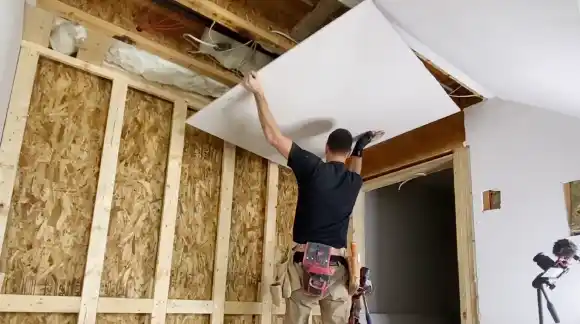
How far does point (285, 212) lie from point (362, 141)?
875mm

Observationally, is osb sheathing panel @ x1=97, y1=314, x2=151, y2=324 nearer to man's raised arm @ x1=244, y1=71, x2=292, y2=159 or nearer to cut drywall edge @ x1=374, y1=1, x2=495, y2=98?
man's raised arm @ x1=244, y1=71, x2=292, y2=159

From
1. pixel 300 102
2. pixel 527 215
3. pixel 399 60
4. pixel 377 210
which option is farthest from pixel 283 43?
pixel 377 210

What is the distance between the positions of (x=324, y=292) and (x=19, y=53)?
2.03 m

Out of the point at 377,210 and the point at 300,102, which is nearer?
the point at 300,102

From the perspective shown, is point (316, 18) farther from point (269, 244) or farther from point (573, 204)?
point (573, 204)

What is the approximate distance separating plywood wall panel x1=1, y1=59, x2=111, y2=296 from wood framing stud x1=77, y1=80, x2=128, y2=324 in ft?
0.13

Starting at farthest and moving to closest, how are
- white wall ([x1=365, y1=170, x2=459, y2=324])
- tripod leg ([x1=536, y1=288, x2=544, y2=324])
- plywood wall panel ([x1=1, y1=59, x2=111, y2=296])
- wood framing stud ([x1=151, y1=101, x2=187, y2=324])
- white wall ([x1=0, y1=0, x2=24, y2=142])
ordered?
white wall ([x1=365, y1=170, x2=459, y2=324])
wood framing stud ([x1=151, y1=101, x2=187, y2=324])
tripod leg ([x1=536, y1=288, x2=544, y2=324])
plywood wall panel ([x1=1, y1=59, x2=111, y2=296])
white wall ([x1=0, y1=0, x2=24, y2=142])

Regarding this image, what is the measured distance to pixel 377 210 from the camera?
176 inches

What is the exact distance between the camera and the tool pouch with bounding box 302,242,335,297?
7.48ft

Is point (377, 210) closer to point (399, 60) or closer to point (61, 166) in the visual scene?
point (399, 60)

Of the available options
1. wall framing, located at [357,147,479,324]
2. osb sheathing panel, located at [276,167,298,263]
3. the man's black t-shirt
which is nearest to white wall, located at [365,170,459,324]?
osb sheathing panel, located at [276,167,298,263]

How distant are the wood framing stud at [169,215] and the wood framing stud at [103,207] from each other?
12.8 inches

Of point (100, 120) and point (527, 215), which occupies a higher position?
point (100, 120)

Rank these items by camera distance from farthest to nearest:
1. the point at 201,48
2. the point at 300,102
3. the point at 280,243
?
the point at 280,243, the point at 201,48, the point at 300,102
